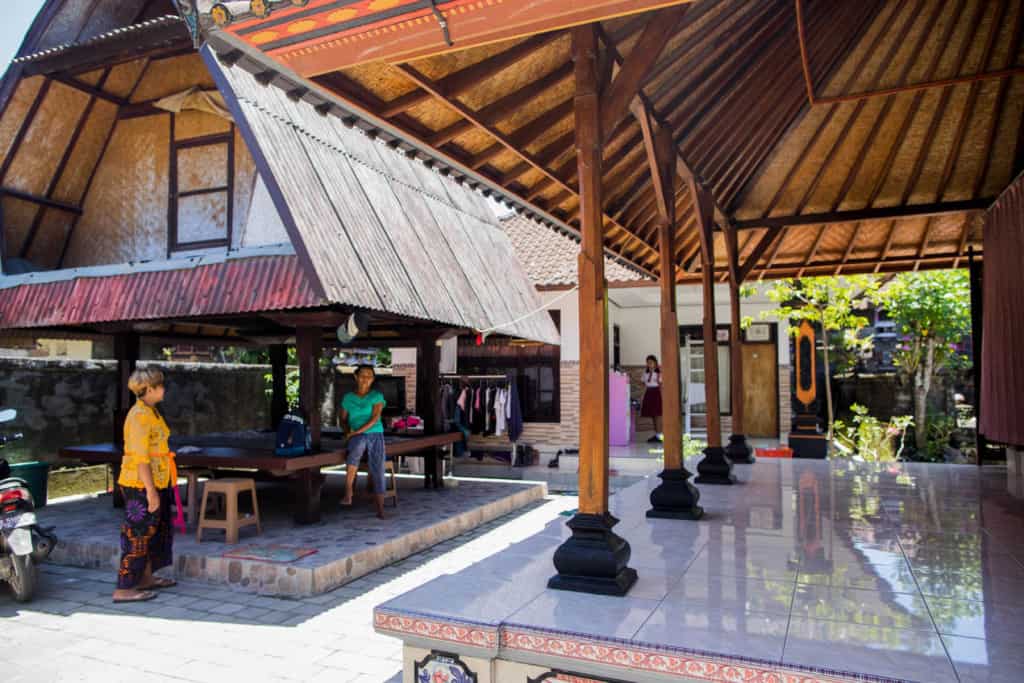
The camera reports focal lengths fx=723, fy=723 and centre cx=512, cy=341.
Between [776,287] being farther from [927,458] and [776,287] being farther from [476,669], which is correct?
[476,669]

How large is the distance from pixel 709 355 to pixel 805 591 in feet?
10.8

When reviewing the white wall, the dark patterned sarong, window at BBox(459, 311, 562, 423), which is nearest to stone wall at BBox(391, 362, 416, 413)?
window at BBox(459, 311, 562, 423)

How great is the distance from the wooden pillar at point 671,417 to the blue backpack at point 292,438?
3.54 m

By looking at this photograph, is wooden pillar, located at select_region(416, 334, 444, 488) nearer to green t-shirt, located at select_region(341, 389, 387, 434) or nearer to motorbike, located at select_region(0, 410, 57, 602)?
green t-shirt, located at select_region(341, 389, 387, 434)

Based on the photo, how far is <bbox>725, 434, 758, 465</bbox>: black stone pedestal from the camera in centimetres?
862

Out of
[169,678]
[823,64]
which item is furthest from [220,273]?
[823,64]

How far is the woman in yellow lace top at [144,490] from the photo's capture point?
5168 mm

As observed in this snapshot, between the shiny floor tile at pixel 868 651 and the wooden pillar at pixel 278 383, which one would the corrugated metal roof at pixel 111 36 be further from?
the shiny floor tile at pixel 868 651

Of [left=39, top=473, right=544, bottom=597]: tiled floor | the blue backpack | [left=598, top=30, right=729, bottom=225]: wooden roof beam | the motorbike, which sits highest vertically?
[left=598, top=30, right=729, bottom=225]: wooden roof beam

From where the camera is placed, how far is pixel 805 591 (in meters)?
3.57

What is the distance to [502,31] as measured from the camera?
2.86 meters

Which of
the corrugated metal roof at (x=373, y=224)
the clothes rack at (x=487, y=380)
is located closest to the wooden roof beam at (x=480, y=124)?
the corrugated metal roof at (x=373, y=224)

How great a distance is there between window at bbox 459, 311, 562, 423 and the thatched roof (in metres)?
5.57

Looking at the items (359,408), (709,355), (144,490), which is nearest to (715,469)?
(709,355)
